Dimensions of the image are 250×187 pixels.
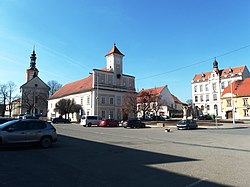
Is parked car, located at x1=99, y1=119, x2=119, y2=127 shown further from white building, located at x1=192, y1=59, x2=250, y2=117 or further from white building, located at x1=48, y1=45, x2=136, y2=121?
white building, located at x1=192, y1=59, x2=250, y2=117

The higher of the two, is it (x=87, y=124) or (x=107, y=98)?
(x=107, y=98)

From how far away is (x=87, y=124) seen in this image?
45.0 metres

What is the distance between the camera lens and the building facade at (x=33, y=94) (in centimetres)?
9381

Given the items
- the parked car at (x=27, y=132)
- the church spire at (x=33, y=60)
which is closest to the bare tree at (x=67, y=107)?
the church spire at (x=33, y=60)

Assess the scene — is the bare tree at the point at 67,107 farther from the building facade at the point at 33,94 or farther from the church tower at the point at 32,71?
the church tower at the point at 32,71

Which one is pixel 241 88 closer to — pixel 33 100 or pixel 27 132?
pixel 27 132

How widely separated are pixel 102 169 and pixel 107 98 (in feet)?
191

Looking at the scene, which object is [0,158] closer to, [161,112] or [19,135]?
[19,135]

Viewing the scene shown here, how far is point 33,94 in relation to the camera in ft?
317

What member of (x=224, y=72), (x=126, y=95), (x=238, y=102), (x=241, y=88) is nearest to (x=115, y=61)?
(x=126, y=95)

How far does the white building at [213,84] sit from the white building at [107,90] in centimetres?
3261

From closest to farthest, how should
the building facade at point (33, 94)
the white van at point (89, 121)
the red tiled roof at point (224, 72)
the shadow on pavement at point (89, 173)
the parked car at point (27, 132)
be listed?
the shadow on pavement at point (89, 173) < the parked car at point (27, 132) < the white van at point (89, 121) < the red tiled roof at point (224, 72) < the building facade at point (33, 94)

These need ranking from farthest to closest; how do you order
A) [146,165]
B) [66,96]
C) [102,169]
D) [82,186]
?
1. [66,96]
2. [146,165]
3. [102,169]
4. [82,186]

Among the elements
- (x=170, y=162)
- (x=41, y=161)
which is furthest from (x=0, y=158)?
(x=170, y=162)
